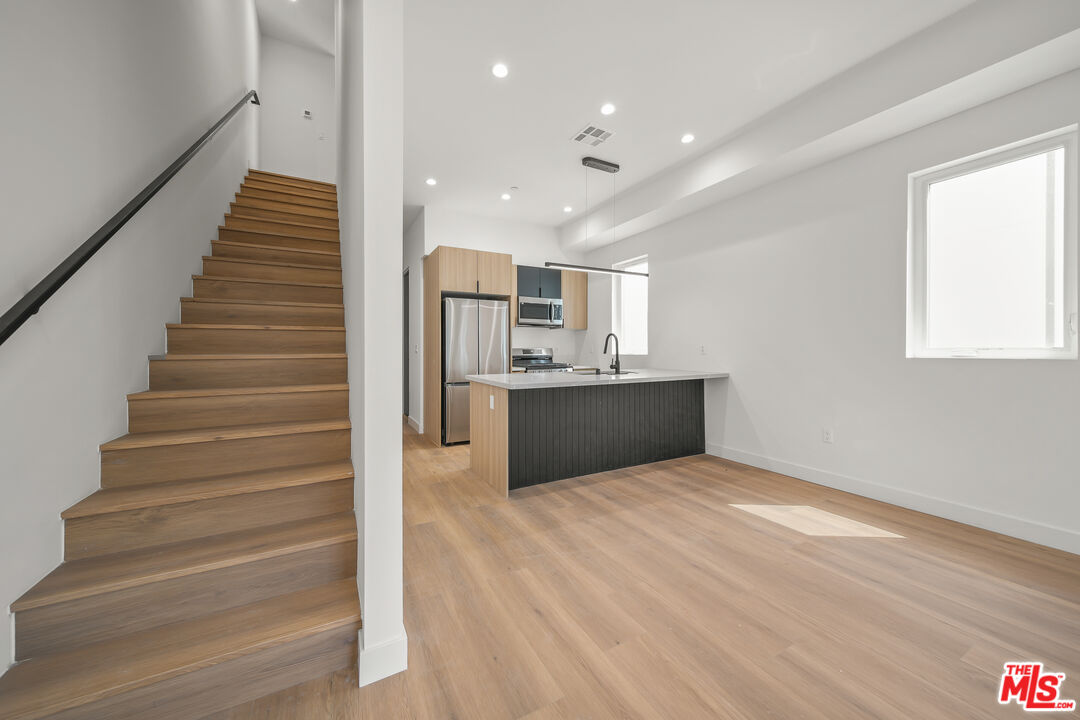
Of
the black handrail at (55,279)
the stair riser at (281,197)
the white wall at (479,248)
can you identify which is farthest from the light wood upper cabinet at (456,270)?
the black handrail at (55,279)

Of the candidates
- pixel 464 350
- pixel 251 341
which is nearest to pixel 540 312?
pixel 464 350

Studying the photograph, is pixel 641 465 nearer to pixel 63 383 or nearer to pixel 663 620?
pixel 663 620

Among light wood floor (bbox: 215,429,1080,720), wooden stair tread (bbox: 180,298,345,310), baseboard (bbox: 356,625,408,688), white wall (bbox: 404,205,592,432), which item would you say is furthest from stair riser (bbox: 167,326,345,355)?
white wall (bbox: 404,205,592,432)

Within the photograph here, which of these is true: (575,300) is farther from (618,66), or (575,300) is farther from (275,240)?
(275,240)

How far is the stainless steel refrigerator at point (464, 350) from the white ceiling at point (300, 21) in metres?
3.73

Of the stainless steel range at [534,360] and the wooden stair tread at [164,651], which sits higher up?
the stainless steel range at [534,360]

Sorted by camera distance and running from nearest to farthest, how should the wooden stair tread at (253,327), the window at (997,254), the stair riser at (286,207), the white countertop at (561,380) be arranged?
1. the wooden stair tread at (253,327)
2. the window at (997,254)
3. the white countertop at (561,380)
4. the stair riser at (286,207)

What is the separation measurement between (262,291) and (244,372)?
0.80m

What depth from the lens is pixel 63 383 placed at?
4.37ft

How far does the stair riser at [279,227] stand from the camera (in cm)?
318

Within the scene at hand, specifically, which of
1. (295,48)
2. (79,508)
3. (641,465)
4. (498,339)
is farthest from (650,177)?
(295,48)

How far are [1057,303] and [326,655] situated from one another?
4.01 metres

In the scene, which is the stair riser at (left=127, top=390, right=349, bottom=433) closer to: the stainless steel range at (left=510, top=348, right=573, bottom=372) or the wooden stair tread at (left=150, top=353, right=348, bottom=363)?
the wooden stair tread at (left=150, top=353, right=348, bottom=363)

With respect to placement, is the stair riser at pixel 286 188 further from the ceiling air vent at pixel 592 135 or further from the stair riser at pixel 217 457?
the stair riser at pixel 217 457
